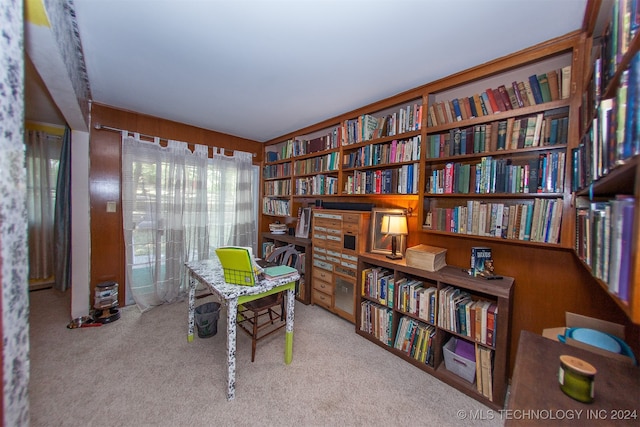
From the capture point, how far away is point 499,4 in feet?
3.97

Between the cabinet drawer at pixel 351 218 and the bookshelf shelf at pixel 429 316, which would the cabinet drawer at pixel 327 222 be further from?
the bookshelf shelf at pixel 429 316

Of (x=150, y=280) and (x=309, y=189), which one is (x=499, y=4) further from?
(x=150, y=280)

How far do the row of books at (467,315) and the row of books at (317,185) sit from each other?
1669mm

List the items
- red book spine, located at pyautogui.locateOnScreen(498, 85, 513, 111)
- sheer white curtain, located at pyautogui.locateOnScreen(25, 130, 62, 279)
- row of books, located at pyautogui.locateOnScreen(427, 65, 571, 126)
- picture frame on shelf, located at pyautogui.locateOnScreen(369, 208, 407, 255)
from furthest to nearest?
1. sheer white curtain, located at pyautogui.locateOnScreen(25, 130, 62, 279)
2. picture frame on shelf, located at pyautogui.locateOnScreen(369, 208, 407, 255)
3. red book spine, located at pyautogui.locateOnScreen(498, 85, 513, 111)
4. row of books, located at pyautogui.locateOnScreen(427, 65, 571, 126)

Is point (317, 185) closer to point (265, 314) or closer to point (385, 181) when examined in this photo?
point (385, 181)

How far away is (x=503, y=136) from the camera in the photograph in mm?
1657

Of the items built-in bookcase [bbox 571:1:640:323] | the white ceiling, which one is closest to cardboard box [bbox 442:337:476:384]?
built-in bookcase [bbox 571:1:640:323]

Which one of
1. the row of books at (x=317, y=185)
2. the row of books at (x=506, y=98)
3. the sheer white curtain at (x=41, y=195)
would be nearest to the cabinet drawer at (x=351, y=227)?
the row of books at (x=317, y=185)

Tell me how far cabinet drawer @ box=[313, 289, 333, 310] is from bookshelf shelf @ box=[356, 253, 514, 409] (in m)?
0.47

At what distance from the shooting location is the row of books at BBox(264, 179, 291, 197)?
3.67 metres

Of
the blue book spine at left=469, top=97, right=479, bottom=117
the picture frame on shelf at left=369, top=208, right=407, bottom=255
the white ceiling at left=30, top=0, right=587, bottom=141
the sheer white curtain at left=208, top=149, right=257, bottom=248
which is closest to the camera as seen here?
the white ceiling at left=30, top=0, right=587, bottom=141

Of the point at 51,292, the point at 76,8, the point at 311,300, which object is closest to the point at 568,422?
the point at 311,300

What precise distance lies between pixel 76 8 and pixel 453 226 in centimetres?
291

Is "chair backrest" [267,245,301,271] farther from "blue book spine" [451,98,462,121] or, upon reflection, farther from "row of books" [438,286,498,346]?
"blue book spine" [451,98,462,121]
